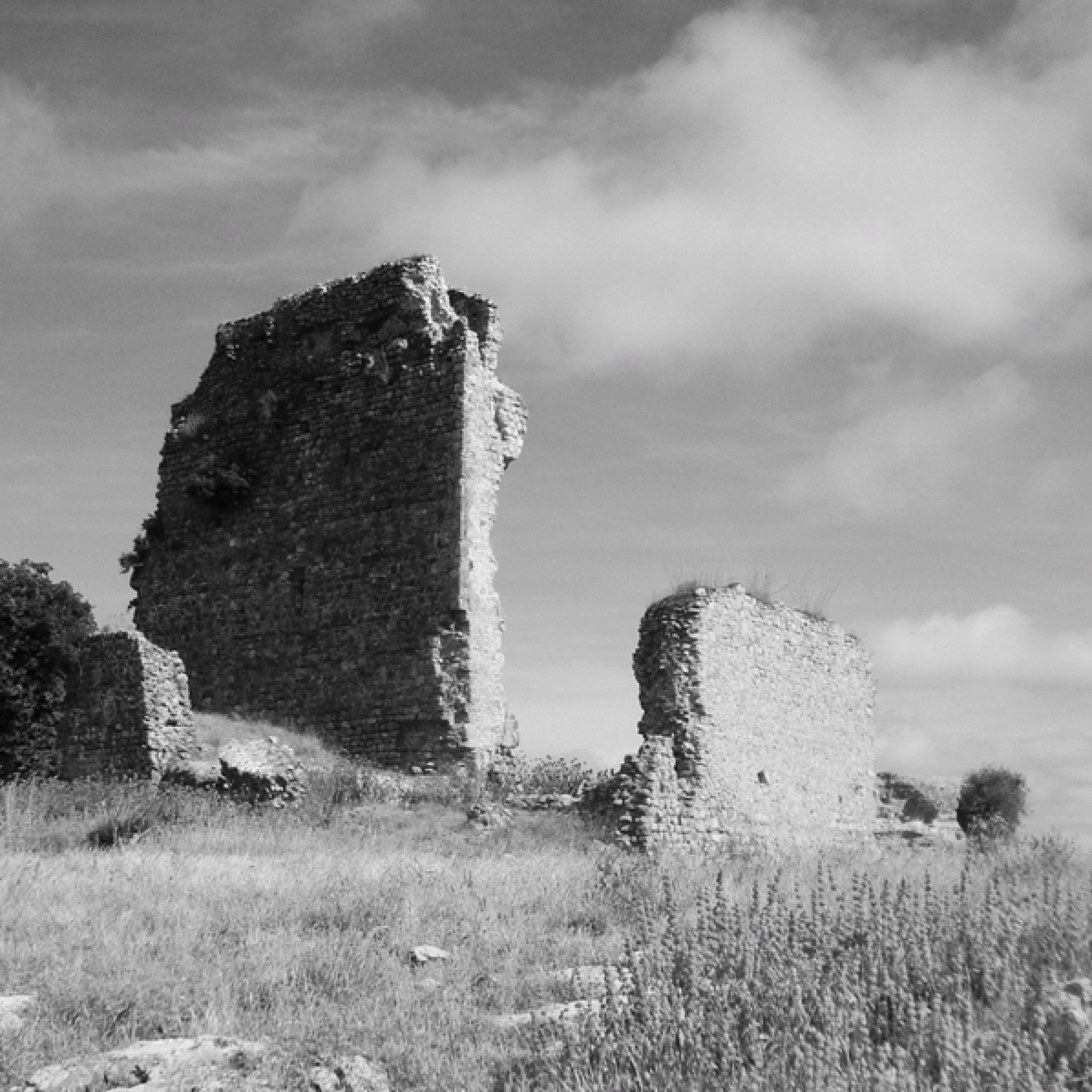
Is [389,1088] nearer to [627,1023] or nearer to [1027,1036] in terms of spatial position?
[627,1023]

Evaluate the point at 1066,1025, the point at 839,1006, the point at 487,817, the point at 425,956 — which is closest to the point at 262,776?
the point at 487,817

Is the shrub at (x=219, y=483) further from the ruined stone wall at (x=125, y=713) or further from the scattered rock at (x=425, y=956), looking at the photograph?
the scattered rock at (x=425, y=956)

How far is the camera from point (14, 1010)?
23.1 feet

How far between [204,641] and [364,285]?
5.89 m

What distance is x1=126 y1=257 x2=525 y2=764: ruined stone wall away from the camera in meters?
18.3

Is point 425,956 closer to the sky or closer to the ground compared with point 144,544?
closer to the ground

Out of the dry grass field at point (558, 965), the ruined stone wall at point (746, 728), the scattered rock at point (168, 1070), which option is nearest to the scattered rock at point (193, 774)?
the dry grass field at point (558, 965)

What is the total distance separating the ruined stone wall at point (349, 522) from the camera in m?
18.3

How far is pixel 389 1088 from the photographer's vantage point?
6184mm

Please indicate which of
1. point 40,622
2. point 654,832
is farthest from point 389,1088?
point 40,622

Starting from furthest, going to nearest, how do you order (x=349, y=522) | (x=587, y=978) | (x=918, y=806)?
(x=918, y=806) → (x=349, y=522) → (x=587, y=978)

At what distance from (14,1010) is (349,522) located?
12901 millimetres

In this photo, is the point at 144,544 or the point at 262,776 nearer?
the point at 262,776

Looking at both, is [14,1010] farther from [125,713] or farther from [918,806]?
[918,806]
